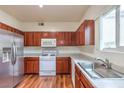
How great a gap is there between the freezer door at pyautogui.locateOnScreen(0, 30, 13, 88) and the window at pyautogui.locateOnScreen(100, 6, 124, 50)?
7.34 feet

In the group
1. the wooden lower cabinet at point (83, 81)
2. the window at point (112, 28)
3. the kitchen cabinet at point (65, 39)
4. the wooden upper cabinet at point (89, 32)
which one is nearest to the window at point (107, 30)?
the window at point (112, 28)

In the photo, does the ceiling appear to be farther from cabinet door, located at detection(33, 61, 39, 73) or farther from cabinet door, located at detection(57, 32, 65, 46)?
cabinet door, located at detection(33, 61, 39, 73)

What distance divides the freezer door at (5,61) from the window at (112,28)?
2.24 metres

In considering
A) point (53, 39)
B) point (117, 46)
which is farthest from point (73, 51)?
point (117, 46)

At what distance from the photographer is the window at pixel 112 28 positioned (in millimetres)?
2658

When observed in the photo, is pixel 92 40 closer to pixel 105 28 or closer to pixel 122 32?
pixel 105 28

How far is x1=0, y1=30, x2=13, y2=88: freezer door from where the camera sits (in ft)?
11.9

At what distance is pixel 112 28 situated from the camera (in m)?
3.25

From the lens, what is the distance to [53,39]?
277 inches

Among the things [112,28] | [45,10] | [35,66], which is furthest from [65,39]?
[112,28]

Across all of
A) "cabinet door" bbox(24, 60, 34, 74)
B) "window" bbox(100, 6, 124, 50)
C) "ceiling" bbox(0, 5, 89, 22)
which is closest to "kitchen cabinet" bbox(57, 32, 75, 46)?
"cabinet door" bbox(24, 60, 34, 74)

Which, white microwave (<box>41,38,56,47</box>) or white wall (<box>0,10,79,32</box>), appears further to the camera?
white wall (<box>0,10,79,32</box>)

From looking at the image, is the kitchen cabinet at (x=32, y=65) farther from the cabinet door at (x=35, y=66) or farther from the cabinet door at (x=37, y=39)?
the cabinet door at (x=37, y=39)

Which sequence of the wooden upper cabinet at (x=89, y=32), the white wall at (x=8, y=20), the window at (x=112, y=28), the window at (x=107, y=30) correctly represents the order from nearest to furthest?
the window at (x=112, y=28)
the window at (x=107, y=30)
the wooden upper cabinet at (x=89, y=32)
the white wall at (x=8, y=20)
